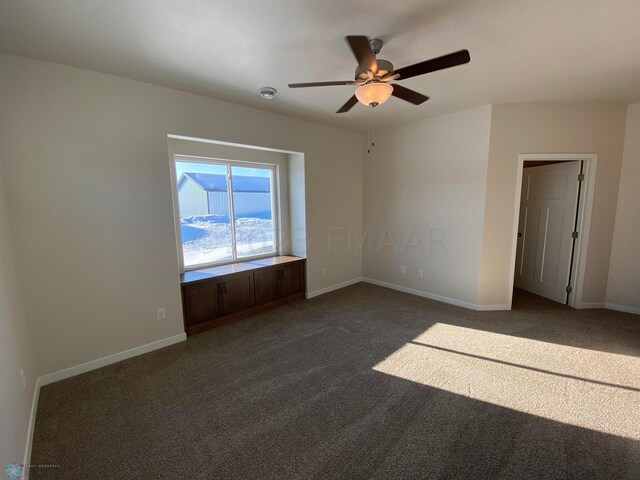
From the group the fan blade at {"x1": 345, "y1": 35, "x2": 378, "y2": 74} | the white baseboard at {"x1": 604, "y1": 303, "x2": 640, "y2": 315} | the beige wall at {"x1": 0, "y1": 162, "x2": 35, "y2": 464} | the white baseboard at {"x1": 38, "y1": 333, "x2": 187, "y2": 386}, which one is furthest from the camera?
the white baseboard at {"x1": 604, "y1": 303, "x2": 640, "y2": 315}

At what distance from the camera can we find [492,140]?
3527mm

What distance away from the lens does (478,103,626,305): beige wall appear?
11.3 ft

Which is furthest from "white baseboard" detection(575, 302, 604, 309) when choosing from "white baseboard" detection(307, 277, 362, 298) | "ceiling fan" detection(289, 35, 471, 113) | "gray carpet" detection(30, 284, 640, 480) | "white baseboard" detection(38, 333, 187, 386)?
"white baseboard" detection(38, 333, 187, 386)

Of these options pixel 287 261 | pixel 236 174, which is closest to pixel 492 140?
pixel 287 261

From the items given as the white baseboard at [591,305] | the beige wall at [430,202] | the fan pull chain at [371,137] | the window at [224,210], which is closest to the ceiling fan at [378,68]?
the beige wall at [430,202]

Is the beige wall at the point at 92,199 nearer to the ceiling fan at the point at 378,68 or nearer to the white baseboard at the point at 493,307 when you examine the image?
the ceiling fan at the point at 378,68

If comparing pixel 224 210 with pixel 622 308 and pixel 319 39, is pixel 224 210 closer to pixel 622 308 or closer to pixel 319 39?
pixel 319 39

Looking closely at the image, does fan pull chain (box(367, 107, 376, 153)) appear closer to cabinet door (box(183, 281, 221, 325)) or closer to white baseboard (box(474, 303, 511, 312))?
white baseboard (box(474, 303, 511, 312))

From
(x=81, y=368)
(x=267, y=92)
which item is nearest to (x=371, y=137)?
(x=267, y=92)

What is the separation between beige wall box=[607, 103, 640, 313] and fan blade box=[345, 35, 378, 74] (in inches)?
154

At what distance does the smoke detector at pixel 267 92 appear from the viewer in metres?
2.87

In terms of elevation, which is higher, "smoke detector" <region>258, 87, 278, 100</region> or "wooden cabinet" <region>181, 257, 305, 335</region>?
Answer: "smoke detector" <region>258, 87, 278, 100</region>

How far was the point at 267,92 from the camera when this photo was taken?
291 centimetres

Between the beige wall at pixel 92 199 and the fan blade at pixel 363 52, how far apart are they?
209 centimetres
